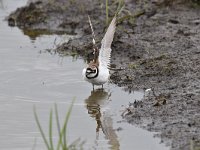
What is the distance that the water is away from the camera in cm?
702

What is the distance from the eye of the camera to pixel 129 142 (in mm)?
6922

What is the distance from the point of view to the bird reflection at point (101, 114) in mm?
7082

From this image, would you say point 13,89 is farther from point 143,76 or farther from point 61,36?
point 61,36

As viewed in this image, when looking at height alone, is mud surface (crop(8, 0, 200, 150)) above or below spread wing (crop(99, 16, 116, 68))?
below

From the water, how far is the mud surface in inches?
9.5

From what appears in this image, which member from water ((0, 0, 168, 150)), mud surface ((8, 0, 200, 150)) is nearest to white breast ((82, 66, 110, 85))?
water ((0, 0, 168, 150))

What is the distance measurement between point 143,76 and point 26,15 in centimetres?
430

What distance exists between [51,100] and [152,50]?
2.39 metres

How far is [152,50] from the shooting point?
10258 millimetres

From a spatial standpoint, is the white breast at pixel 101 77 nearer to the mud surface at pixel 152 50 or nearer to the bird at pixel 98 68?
the bird at pixel 98 68

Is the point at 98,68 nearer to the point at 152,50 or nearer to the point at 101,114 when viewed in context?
the point at 101,114

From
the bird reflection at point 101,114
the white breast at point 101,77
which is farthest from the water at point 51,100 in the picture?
the white breast at point 101,77

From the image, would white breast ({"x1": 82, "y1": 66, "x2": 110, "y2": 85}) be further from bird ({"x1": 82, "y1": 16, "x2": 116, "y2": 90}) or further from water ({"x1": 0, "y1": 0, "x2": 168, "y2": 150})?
water ({"x1": 0, "y1": 0, "x2": 168, "y2": 150})

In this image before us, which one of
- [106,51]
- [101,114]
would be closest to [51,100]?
[101,114]
